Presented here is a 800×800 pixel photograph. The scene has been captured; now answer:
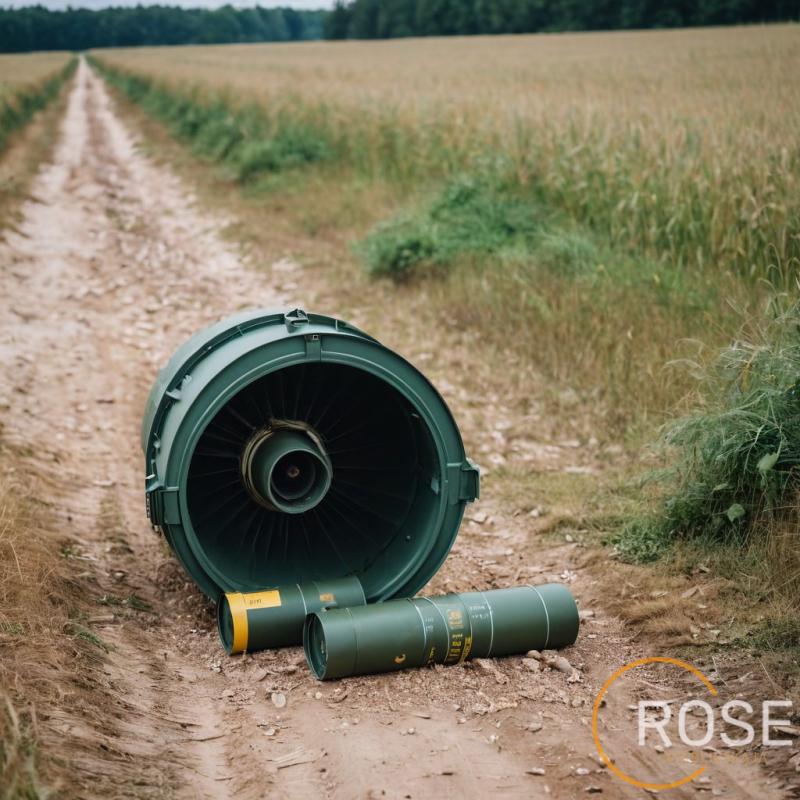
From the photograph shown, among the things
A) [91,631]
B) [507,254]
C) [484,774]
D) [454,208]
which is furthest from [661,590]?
[454,208]

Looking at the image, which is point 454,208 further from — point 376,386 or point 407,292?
point 376,386

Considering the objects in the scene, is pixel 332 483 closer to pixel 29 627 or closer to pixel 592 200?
pixel 29 627

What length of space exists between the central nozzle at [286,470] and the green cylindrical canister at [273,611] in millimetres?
363

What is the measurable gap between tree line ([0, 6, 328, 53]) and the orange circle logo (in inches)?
1626

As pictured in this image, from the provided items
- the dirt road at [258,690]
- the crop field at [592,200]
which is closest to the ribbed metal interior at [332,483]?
the dirt road at [258,690]

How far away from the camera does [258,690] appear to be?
148 inches

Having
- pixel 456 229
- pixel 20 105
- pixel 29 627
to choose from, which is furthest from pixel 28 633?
pixel 20 105

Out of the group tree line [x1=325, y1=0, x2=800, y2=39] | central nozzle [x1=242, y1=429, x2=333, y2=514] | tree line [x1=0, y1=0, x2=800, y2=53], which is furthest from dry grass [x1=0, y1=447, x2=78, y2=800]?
tree line [x1=325, y1=0, x2=800, y2=39]

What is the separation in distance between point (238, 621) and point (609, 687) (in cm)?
153

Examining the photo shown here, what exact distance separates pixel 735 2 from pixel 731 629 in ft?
127

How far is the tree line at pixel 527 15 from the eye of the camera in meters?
37.3

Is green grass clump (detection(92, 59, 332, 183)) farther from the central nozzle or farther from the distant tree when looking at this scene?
the distant tree

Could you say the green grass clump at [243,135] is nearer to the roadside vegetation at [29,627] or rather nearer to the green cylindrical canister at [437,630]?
the roadside vegetation at [29,627]

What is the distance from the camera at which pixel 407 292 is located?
29.7ft
